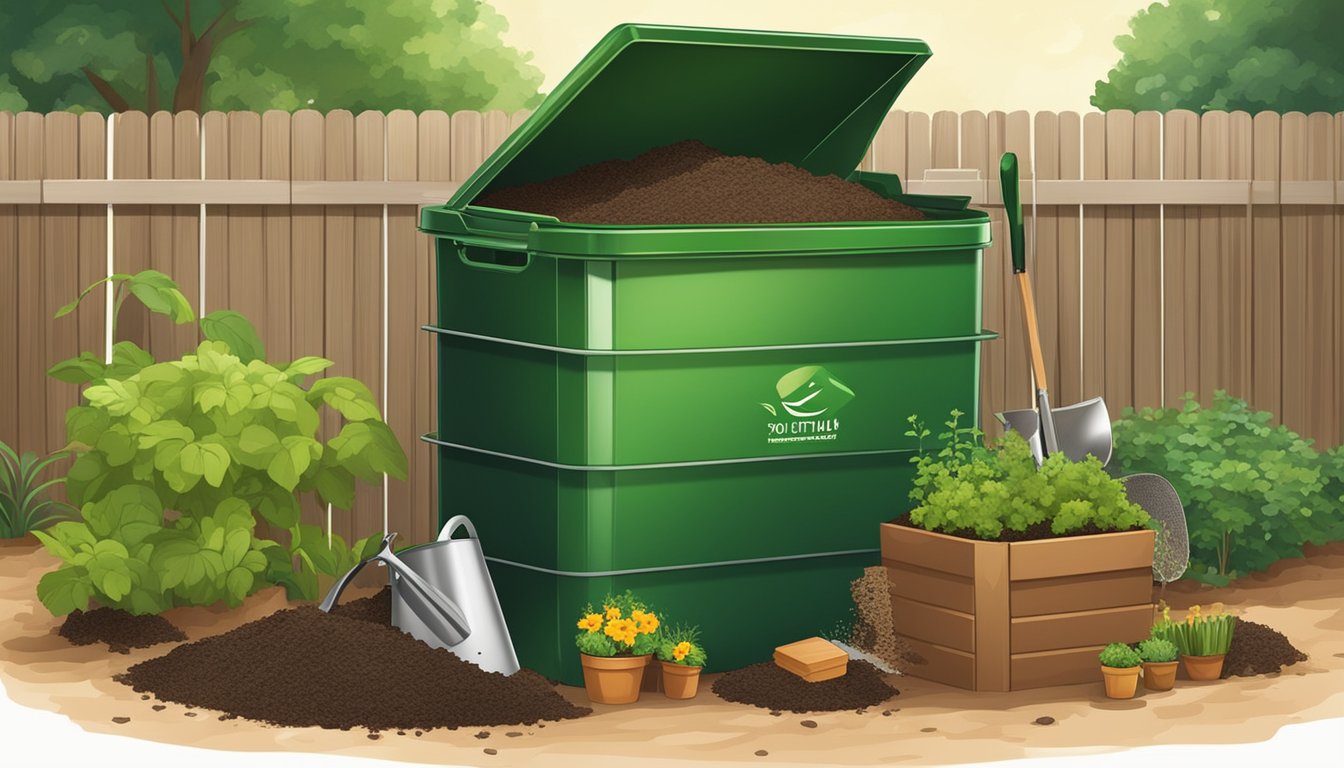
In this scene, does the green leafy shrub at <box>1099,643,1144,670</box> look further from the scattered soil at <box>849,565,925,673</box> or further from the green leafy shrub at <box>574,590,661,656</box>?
the green leafy shrub at <box>574,590,661,656</box>

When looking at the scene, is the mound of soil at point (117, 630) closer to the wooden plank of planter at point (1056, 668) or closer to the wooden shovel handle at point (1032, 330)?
the wooden plank of planter at point (1056, 668)

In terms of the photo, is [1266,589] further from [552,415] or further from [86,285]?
[86,285]

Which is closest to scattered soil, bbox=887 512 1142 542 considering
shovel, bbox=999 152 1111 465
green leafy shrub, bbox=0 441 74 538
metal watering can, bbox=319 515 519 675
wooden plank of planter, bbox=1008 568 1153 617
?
wooden plank of planter, bbox=1008 568 1153 617

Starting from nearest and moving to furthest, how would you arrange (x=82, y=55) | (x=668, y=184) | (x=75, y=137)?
1. (x=668, y=184)
2. (x=75, y=137)
3. (x=82, y=55)

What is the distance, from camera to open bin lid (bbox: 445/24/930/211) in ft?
20.4

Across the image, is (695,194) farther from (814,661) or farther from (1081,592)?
(1081,592)

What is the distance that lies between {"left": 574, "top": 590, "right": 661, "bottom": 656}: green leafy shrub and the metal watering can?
0.25 meters

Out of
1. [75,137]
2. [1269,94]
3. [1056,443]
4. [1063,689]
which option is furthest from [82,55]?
[1063,689]

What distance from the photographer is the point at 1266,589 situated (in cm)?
741

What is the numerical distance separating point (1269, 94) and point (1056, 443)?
11848 mm

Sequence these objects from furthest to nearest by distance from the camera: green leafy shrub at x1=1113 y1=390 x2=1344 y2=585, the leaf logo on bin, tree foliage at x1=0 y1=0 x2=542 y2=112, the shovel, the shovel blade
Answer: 1. tree foliage at x1=0 y1=0 x2=542 y2=112
2. green leafy shrub at x1=1113 y1=390 x2=1344 y2=585
3. the shovel blade
4. the shovel
5. the leaf logo on bin

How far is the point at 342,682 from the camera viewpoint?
5.77 m

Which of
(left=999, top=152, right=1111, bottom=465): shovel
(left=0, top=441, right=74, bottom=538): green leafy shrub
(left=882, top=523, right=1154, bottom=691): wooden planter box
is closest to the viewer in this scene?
(left=882, top=523, right=1154, bottom=691): wooden planter box

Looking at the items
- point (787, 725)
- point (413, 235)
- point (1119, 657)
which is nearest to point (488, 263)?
point (413, 235)
